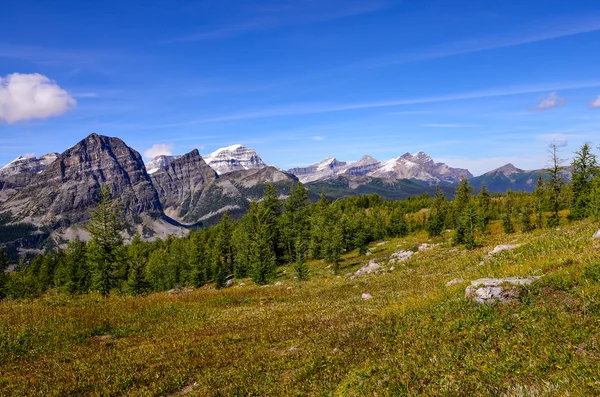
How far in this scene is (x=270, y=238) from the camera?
67.8 m

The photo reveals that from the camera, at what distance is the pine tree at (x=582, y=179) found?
57.6m

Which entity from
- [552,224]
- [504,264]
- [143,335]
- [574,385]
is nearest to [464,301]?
[574,385]

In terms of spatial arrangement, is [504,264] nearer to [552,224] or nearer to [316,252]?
[552,224]

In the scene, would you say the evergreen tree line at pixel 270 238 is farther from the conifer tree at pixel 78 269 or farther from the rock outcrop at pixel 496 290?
the rock outcrop at pixel 496 290

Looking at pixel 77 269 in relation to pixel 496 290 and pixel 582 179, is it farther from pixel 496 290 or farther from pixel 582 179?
pixel 582 179

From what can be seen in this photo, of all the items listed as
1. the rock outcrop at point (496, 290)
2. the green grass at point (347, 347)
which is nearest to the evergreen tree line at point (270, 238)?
the green grass at point (347, 347)

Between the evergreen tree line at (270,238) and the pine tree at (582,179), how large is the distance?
163mm

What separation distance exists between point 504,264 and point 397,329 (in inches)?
444

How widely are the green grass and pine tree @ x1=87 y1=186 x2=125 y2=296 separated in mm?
20888

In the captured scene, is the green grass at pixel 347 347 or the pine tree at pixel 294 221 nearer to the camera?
the green grass at pixel 347 347

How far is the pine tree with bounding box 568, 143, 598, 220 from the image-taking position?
57556mm

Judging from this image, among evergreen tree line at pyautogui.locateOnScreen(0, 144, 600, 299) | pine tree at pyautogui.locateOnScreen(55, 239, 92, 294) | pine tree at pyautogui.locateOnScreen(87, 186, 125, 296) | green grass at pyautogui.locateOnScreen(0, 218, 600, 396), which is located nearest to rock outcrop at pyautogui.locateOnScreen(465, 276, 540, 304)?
green grass at pyautogui.locateOnScreen(0, 218, 600, 396)

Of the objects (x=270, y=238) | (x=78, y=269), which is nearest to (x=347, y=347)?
(x=270, y=238)

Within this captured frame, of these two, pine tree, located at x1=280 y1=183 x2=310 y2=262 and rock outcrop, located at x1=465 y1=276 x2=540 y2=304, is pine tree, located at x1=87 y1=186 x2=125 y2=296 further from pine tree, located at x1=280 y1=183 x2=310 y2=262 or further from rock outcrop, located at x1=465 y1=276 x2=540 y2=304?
pine tree, located at x1=280 y1=183 x2=310 y2=262
